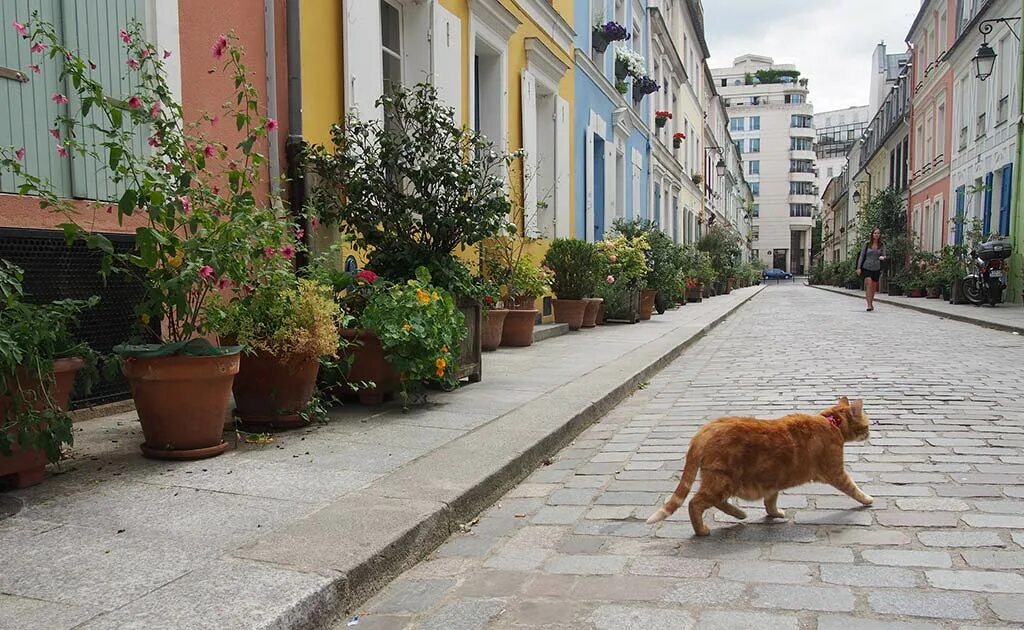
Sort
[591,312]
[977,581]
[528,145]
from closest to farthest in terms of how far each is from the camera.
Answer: [977,581] < [528,145] < [591,312]

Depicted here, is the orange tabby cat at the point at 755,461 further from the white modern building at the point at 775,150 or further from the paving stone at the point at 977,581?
the white modern building at the point at 775,150

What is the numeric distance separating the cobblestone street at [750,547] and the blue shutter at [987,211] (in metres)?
17.6

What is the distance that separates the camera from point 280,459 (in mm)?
3973

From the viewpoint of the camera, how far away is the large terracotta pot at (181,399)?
372 centimetres

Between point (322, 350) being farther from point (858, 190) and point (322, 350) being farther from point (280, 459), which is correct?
point (858, 190)

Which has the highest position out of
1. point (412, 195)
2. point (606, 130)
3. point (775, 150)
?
point (775, 150)

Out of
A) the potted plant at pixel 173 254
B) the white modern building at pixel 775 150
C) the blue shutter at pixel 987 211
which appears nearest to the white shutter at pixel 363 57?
the potted plant at pixel 173 254

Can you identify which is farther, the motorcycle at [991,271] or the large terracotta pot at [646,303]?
the motorcycle at [991,271]

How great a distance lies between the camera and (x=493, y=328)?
29.2 feet

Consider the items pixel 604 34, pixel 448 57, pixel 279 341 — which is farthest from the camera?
pixel 604 34

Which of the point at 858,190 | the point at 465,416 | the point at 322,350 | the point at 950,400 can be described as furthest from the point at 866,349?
the point at 858,190

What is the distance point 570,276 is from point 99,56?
7897mm

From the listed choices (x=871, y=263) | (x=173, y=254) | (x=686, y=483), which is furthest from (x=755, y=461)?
(x=871, y=263)

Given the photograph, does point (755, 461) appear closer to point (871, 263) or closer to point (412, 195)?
point (412, 195)
